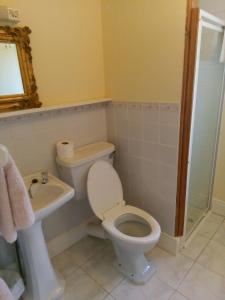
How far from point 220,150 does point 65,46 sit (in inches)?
64.7

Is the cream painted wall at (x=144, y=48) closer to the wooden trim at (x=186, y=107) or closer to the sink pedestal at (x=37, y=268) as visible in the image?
the wooden trim at (x=186, y=107)

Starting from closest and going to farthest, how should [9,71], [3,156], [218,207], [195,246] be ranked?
1. [3,156]
2. [9,71]
3. [195,246]
4. [218,207]

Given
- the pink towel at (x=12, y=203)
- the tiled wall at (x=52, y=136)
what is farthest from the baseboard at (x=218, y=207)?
the pink towel at (x=12, y=203)

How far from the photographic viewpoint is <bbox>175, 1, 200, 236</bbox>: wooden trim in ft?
4.04

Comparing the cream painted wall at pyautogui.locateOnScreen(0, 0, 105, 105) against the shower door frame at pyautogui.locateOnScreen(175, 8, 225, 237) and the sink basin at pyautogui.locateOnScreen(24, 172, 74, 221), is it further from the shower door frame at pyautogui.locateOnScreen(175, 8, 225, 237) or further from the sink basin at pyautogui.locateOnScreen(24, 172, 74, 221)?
the shower door frame at pyautogui.locateOnScreen(175, 8, 225, 237)

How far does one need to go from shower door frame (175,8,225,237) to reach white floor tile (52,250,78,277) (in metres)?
0.92

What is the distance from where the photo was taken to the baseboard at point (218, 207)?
216cm

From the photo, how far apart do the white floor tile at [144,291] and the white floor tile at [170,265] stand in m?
0.06

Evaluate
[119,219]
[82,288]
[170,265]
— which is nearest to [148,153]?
[119,219]

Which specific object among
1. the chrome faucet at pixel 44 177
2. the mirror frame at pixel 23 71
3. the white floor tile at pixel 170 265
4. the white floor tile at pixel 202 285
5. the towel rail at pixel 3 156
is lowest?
the white floor tile at pixel 170 265

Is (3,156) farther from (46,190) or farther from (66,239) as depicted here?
(66,239)

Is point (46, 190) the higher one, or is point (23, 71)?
point (23, 71)

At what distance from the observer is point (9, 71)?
1265 millimetres

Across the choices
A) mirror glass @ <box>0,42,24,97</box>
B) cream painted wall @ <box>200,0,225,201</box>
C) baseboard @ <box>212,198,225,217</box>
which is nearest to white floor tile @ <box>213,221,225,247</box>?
baseboard @ <box>212,198,225,217</box>
